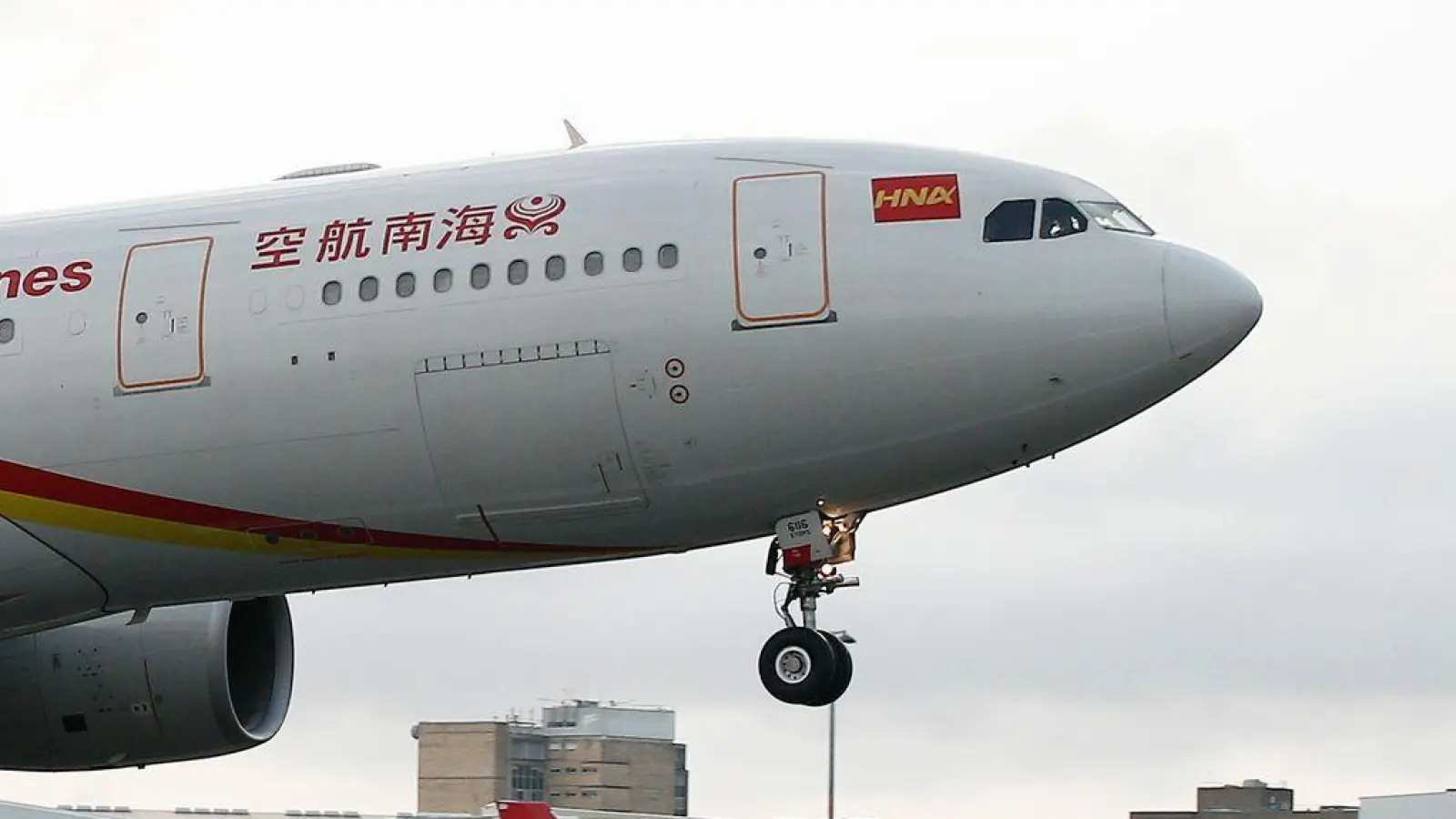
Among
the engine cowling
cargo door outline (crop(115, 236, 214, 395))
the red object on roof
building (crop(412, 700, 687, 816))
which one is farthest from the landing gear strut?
building (crop(412, 700, 687, 816))

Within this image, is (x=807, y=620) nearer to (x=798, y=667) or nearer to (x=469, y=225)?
(x=798, y=667)

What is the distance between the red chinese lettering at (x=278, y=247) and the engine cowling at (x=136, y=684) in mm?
7320

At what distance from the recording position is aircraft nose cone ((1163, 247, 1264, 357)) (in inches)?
1023

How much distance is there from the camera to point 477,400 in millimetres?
26891

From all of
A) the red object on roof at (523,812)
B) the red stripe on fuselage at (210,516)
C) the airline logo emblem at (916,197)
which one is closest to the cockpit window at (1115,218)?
the airline logo emblem at (916,197)

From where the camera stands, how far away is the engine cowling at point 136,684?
34.3 metres

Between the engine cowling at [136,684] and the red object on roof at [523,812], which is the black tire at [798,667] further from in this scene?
the red object on roof at [523,812]

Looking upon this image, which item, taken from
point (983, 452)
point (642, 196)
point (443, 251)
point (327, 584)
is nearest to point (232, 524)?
point (327, 584)

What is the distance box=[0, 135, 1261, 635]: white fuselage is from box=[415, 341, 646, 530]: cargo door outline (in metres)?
0.03

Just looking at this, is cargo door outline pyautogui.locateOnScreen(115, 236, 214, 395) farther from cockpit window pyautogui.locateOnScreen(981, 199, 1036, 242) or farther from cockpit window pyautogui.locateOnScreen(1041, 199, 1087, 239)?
cockpit window pyautogui.locateOnScreen(1041, 199, 1087, 239)

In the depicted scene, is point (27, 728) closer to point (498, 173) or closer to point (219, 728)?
point (219, 728)

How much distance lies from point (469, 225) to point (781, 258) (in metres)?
3.26

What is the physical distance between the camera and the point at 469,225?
90.6ft

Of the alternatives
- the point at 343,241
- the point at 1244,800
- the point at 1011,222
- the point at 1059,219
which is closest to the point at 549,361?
the point at 343,241
